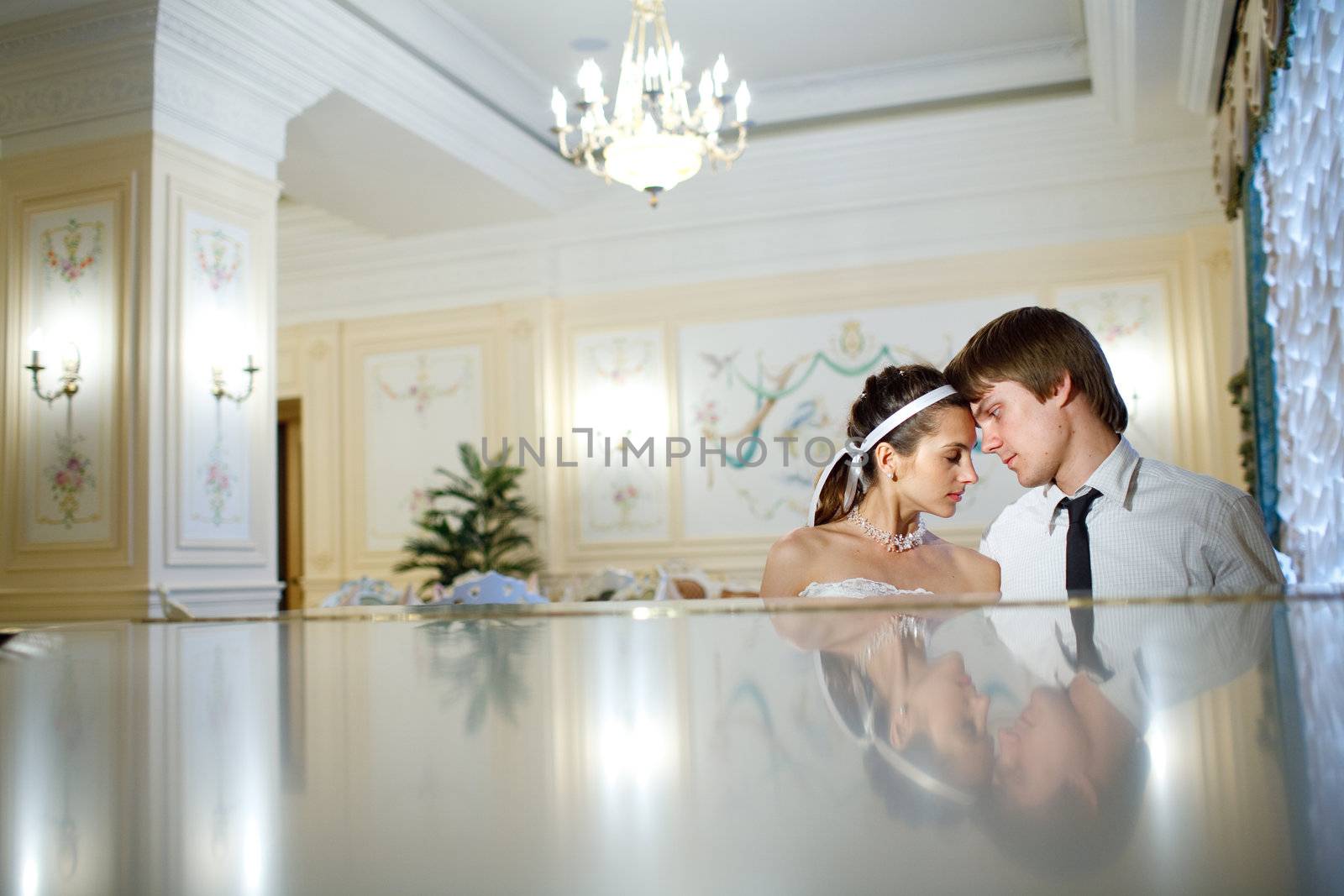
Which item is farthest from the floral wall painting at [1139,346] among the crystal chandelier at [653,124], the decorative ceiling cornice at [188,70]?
the decorative ceiling cornice at [188,70]

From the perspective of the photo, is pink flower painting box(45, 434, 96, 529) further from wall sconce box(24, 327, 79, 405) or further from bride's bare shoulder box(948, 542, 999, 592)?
bride's bare shoulder box(948, 542, 999, 592)

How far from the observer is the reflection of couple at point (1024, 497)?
204 centimetres

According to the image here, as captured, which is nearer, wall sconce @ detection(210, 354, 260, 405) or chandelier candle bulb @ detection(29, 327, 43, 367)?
chandelier candle bulb @ detection(29, 327, 43, 367)

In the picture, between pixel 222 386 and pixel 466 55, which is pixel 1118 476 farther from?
pixel 466 55

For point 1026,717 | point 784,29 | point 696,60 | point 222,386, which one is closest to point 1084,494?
point 1026,717

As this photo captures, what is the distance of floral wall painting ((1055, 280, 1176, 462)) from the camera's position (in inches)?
273

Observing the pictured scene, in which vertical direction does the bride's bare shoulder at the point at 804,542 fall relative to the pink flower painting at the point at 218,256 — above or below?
below

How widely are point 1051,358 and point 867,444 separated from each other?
24.7 inches

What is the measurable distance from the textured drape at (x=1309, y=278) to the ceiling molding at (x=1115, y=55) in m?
0.98

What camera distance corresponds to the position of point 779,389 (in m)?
7.62

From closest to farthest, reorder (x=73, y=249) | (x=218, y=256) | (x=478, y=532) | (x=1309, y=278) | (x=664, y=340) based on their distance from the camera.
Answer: (x=1309, y=278) → (x=73, y=249) → (x=218, y=256) → (x=478, y=532) → (x=664, y=340)

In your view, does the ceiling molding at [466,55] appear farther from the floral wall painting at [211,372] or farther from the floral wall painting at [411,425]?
the floral wall painting at [411,425]

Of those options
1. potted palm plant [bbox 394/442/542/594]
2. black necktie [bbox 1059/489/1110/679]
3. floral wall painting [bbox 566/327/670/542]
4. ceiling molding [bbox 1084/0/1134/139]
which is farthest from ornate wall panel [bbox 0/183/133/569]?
ceiling molding [bbox 1084/0/1134/139]

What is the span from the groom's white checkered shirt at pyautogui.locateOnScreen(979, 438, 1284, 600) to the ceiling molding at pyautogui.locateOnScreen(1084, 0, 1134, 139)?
3783 millimetres
